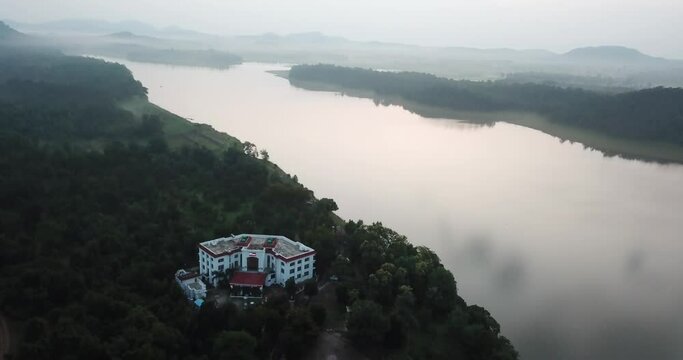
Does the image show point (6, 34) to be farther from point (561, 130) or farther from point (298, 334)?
point (298, 334)

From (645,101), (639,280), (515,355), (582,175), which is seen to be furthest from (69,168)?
(645,101)

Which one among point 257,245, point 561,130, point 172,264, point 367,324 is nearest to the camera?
point 367,324

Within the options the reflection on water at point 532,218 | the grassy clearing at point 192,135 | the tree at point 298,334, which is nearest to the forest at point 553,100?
the reflection on water at point 532,218

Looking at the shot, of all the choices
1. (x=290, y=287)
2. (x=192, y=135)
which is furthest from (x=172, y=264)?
(x=192, y=135)

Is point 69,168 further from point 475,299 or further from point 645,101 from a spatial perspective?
point 645,101

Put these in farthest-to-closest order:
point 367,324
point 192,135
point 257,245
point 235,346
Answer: point 192,135 → point 257,245 → point 367,324 → point 235,346

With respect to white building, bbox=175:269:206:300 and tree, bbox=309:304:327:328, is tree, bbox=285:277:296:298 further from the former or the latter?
white building, bbox=175:269:206:300
